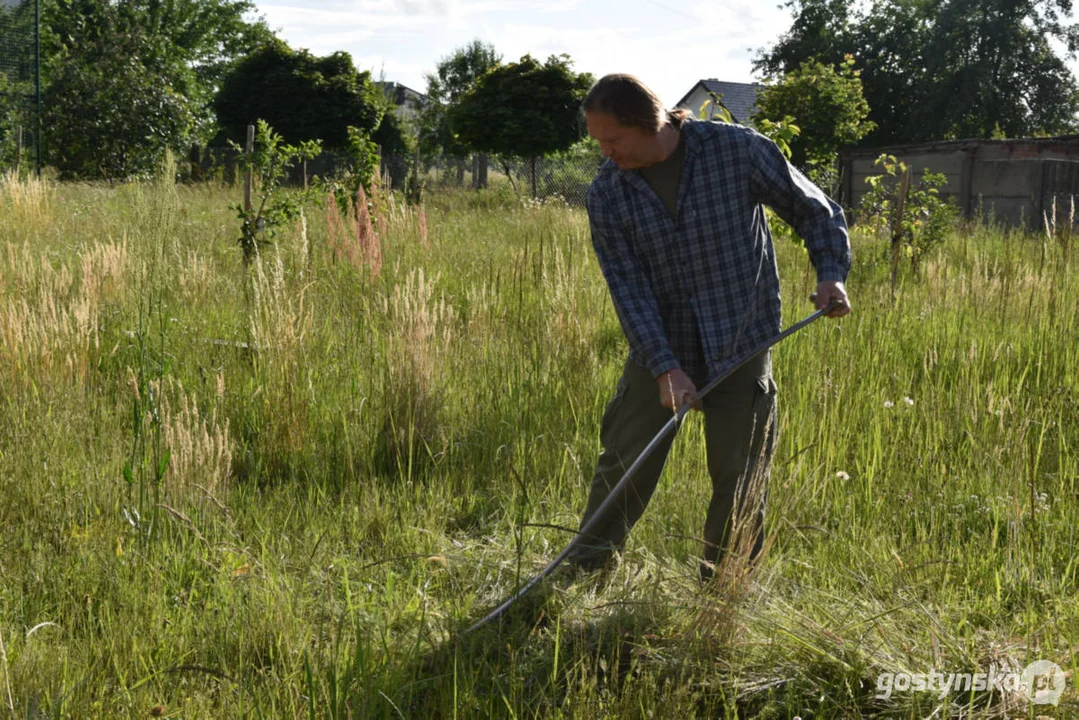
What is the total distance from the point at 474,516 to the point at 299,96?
2690 cm

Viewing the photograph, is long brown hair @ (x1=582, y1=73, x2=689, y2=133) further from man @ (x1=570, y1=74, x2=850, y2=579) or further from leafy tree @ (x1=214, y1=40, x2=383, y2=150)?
leafy tree @ (x1=214, y1=40, x2=383, y2=150)

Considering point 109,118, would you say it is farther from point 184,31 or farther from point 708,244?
point 184,31

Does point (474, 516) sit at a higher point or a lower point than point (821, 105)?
lower

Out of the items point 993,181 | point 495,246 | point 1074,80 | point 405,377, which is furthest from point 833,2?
point 405,377

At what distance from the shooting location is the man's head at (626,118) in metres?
2.48

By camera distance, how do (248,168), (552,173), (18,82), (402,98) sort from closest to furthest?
(248,168) < (18,82) < (552,173) < (402,98)

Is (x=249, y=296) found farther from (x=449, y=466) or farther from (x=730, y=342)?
(x=730, y=342)

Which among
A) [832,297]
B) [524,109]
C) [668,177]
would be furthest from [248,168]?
[524,109]

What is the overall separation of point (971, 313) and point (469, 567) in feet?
A: 12.5

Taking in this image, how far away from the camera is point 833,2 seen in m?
38.1

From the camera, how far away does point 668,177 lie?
2684 mm

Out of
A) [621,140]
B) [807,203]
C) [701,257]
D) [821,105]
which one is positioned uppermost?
[821,105]

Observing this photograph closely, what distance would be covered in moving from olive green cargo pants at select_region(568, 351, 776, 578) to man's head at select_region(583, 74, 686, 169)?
2.10 ft

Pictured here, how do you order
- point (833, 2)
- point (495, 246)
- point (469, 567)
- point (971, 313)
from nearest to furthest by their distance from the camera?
1. point (469, 567)
2. point (971, 313)
3. point (495, 246)
4. point (833, 2)
